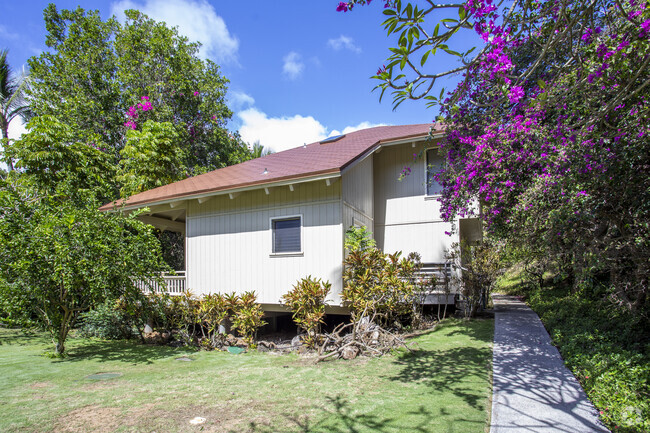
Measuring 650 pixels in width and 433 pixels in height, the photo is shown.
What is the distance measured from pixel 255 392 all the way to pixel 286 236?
5312 millimetres

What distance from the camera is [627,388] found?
431cm

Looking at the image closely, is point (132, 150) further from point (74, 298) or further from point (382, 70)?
point (382, 70)

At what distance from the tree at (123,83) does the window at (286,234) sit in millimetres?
10977

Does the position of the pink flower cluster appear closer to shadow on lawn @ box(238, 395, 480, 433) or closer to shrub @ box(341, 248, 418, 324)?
shrub @ box(341, 248, 418, 324)

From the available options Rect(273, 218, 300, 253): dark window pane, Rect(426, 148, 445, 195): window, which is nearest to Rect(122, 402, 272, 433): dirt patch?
Rect(273, 218, 300, 253): dark window pane

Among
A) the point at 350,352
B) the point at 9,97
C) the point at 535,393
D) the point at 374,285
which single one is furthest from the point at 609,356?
the point at 9,97

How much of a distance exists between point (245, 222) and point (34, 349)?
6.06m

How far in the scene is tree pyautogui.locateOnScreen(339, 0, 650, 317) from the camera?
3.71 meters

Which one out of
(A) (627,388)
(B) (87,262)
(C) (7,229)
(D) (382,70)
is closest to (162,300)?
(B) (87,262)

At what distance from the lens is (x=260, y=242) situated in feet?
35.2

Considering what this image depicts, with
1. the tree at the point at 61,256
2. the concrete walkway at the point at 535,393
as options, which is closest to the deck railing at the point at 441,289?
the concrete walkway at the point at 535,393

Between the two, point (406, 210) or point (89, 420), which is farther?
point (406, 210)

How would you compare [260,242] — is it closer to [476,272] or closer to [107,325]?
[107,325]

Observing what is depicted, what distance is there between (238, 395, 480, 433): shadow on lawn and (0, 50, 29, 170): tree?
28208 millimetres
